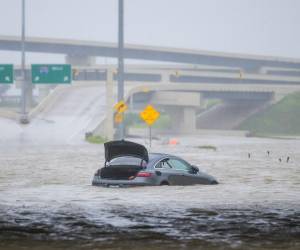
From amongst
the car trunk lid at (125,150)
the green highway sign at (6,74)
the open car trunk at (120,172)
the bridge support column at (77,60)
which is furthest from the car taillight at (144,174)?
the bridge support column at (77,60)

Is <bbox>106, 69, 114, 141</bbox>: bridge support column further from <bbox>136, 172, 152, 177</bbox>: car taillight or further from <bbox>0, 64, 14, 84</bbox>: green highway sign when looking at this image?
<bbox>136, 172, 152, 177</bbox>: car taillight

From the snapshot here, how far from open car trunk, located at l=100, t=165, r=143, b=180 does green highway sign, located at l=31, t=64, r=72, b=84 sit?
160ft

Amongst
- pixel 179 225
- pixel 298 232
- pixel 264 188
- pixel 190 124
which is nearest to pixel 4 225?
pixel 179 225

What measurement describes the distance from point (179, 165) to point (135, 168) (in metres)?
1.80

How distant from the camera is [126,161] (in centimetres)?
2202

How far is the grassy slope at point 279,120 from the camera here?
11494 cm

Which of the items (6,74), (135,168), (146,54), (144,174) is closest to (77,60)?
(146,54)

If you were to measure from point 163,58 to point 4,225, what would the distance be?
535 ft

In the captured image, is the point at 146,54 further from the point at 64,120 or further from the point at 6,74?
the point at 6,74

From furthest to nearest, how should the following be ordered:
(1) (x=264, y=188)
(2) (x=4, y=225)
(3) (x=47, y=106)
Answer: (3) (x=47, y=106)
(1) (x=264, y=188)
(2) (x=4, y=225)

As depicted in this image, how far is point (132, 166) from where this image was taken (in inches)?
865

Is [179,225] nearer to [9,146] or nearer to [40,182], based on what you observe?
[40,182]

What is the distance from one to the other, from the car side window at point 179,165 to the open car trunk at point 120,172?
4.31 ft

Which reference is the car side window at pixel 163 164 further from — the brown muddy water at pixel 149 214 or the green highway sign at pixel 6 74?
the green highway sign at pixel 6 74
